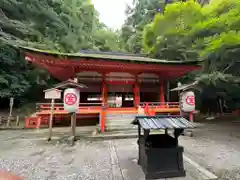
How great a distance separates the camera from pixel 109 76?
10078 mm

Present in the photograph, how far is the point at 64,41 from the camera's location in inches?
493

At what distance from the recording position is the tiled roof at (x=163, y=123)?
2887 mm

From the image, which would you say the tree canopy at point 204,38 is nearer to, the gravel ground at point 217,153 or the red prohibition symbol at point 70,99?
Result: the gravel ground at point 217,153

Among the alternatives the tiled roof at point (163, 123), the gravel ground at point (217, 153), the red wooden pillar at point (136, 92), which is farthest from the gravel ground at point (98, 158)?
the red wooden pillar at point (136, 92)

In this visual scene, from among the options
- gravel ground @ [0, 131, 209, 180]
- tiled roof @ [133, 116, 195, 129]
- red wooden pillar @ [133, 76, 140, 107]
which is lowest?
gravel ground @ [0, 131, 209, 180]

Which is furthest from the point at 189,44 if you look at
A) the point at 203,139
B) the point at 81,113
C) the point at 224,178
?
the point at 224,178

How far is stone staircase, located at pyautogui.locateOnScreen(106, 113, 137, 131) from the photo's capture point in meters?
6.93

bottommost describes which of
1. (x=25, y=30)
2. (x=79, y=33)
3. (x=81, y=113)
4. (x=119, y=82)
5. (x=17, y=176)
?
(x=17, y=176)

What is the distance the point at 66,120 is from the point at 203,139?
7456 mm

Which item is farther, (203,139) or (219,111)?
(219,111)

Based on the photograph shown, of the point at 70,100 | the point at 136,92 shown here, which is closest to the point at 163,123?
the point at 70,100

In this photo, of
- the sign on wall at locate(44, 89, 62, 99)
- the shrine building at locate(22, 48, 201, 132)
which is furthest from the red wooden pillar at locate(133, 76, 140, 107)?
the sign on wall at locate(44, 89, 62, 99)

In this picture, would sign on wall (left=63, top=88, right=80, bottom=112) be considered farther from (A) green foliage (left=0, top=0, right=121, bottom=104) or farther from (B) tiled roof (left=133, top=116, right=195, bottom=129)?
(A) green foliage (left=0, top=0, right=121, bottom=104)

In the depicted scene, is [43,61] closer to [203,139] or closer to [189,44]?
[203,139]
